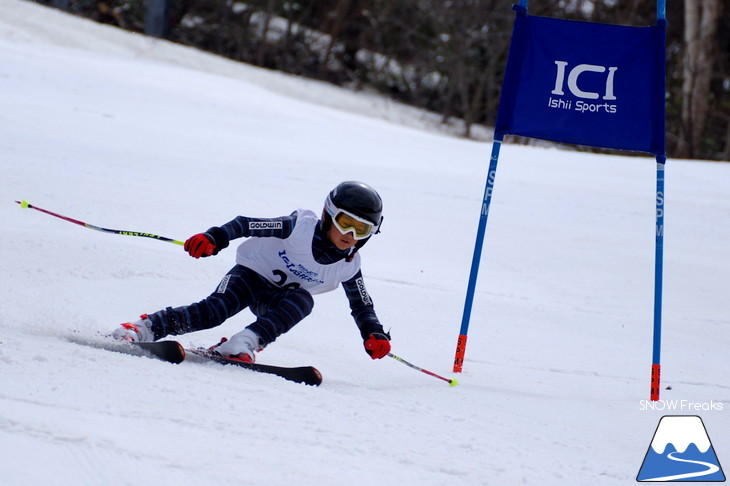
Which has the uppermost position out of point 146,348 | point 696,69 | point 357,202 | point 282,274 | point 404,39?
point 696,69

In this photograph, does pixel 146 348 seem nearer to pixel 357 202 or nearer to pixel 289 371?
pixel 289 371

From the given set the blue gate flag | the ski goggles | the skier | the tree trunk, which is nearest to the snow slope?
the skier

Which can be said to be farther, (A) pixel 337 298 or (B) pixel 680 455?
(A) pixel 337 298

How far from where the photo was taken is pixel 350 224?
4.06 metres

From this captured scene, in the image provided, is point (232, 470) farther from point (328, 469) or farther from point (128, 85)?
point (128, 85)

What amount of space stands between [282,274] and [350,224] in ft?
1.63

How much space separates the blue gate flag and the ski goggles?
111cm

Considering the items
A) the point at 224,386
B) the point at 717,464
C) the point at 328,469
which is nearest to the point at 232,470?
the point at 328,469

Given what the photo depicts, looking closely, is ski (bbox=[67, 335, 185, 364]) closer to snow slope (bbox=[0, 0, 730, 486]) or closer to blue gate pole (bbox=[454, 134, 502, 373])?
snow slope (bbox=[0, 0, 730, 486])

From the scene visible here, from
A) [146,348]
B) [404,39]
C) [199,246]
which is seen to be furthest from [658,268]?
[404,39]

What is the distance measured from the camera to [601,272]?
7.70 meters

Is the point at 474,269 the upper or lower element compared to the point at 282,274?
upper

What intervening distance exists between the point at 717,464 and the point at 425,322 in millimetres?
2666

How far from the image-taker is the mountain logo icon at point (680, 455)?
3172 millimetres
